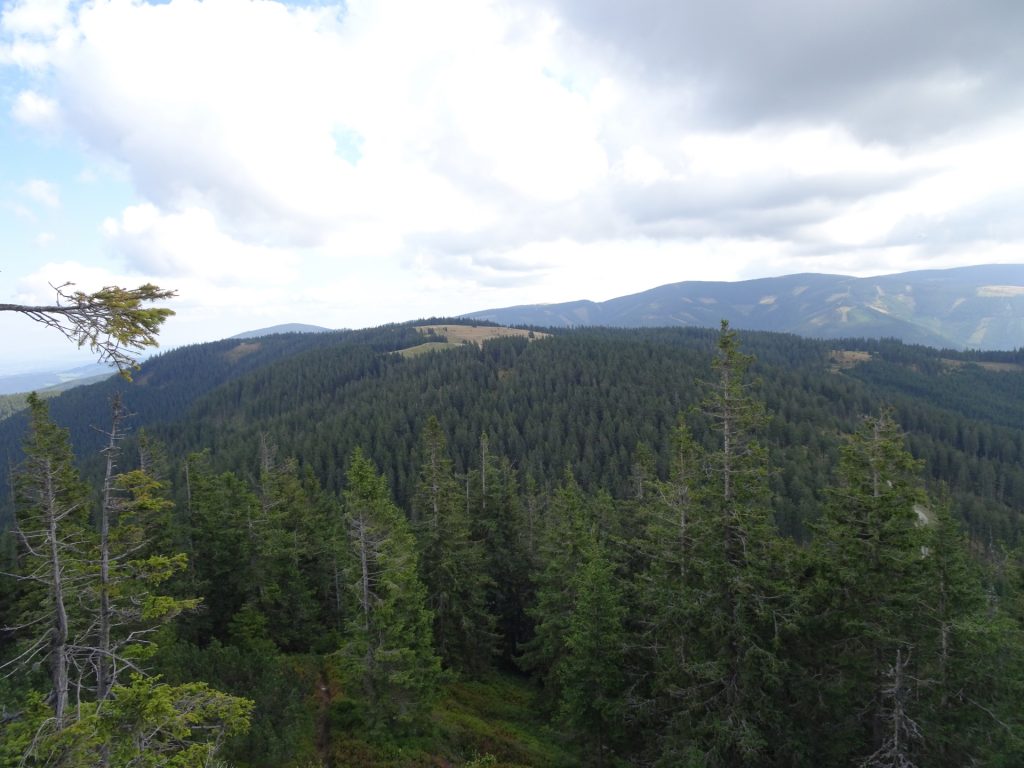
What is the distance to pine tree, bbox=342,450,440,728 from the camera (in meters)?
21.7

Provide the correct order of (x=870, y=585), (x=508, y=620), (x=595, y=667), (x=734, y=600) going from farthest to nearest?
(x=508, y=620) < (x=595, y=667) < (x=734, y=600) < (x=870, y=585)

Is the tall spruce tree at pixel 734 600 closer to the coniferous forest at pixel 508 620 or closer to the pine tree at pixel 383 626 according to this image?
the coniferous forest at pixel 508 620

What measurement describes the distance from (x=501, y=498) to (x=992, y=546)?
106690 millimetres

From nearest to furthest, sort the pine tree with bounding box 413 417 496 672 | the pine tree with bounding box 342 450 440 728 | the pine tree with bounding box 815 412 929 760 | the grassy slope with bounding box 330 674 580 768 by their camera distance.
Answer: the pine tree with bounding box 815 412 929 760, the grassy slope with bounding box 330 674 580 768, the pine tree with bounding box 342 450 440 728, the pine tree with bounding box 413 417 496 672

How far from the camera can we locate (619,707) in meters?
18.9

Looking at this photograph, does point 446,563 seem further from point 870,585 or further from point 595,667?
point 870,585

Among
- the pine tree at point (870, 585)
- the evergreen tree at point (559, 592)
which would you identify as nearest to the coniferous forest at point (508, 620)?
the pine tree at point (870, 585)

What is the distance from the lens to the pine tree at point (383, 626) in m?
21.7

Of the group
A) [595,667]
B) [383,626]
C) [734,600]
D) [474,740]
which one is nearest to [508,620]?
[474,740]

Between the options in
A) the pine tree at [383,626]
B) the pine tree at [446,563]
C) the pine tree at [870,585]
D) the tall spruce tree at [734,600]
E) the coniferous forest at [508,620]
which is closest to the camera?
the coniferous forest at [508,620]

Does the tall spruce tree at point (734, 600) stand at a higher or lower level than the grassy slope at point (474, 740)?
higher

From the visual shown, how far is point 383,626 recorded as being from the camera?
21562mm

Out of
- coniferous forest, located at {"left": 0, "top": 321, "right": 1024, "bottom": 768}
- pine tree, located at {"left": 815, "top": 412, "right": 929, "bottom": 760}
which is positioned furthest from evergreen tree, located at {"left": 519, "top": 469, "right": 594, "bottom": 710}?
pine tree, located at {"left": 815, "top": 412, "right": 929, "bottom": 760}

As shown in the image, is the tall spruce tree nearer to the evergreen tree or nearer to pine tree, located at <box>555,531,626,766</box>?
pine tree, located at <box>555,531,626,766</box>
